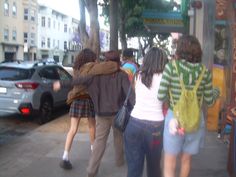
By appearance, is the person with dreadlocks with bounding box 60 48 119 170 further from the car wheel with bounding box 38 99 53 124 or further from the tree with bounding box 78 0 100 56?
the tree with bounding box 78 0 100 56

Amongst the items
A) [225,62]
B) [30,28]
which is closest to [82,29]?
[225,62]

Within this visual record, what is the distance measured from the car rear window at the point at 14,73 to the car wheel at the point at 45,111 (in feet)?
2.61

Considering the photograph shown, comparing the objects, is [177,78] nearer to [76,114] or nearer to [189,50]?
[189,50]

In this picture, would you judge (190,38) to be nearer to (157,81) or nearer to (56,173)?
(157,81)

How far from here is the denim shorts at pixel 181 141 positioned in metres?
4.24

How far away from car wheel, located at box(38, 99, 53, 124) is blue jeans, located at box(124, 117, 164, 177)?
23.3 ft

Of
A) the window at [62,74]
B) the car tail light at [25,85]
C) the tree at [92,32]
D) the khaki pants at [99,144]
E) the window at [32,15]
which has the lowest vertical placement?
the khaki pants at [99,144]

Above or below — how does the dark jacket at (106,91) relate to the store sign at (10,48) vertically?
below

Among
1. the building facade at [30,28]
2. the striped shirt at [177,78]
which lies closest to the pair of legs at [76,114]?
the striped shirt at [177,78]

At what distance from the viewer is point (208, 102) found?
170 inches

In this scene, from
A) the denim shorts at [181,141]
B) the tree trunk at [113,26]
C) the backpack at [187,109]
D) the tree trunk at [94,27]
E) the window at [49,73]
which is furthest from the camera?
the tree trunk at [113,26]

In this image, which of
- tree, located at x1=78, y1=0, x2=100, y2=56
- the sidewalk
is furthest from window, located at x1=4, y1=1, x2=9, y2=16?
the sidewalk

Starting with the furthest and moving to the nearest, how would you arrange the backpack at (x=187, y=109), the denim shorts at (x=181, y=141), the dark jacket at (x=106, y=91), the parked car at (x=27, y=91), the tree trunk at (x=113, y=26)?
1. the tree trunk at (x=113, y=26)
2. the parked car at (x=27, y=91)
3. the dark jacket at (x=106, y=91)
4. the denim shorts at (x=181, y=141)
5. the backpack at (x=187, y=109)

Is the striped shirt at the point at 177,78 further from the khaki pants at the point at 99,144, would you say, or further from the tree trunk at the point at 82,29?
the tree trunk at the point at 82,29
